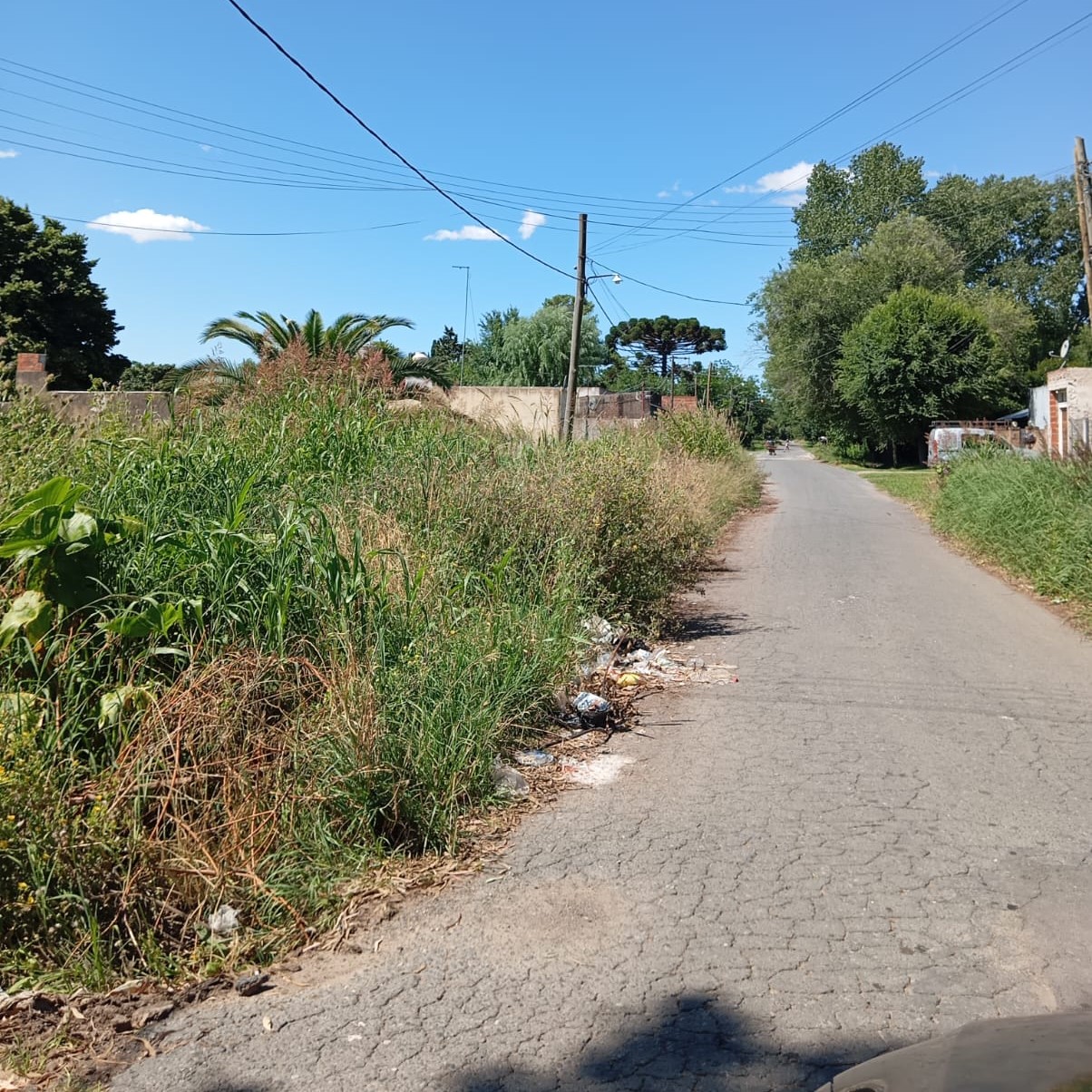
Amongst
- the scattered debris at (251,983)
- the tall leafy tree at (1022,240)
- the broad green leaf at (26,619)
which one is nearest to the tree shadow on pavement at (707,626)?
the broad green leaf at (26,619)

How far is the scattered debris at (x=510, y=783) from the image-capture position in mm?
5398

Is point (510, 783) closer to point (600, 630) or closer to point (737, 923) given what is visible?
point (737, 923)

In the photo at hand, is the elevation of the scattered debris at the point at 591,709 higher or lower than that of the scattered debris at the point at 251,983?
higher

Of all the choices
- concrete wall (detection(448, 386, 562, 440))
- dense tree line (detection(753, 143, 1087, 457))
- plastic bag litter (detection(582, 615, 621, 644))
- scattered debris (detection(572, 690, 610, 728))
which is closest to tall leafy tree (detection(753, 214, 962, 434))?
dense tree line (detection(753, 143, 1087, 457))

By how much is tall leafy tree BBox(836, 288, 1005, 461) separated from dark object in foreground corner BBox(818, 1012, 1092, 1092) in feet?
148

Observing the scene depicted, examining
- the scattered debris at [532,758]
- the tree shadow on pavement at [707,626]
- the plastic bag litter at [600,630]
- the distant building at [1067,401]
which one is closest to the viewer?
the scattered debris at [532,758]

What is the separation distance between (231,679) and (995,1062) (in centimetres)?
373

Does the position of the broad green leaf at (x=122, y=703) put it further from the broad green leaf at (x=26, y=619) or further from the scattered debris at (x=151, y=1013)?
the scattered debris at (x=151, y=1013)

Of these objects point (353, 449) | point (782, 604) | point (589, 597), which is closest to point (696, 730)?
point (589, 597)

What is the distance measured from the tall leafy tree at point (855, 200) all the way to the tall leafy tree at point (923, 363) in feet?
76.5

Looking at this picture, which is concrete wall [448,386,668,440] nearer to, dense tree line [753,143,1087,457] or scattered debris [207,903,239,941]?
scattered debris [207,903,239,941]

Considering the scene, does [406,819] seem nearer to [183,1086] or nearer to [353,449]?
[183,1086]

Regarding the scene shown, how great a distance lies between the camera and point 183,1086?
10.1 feet

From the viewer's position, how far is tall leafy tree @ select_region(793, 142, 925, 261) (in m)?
67.4
